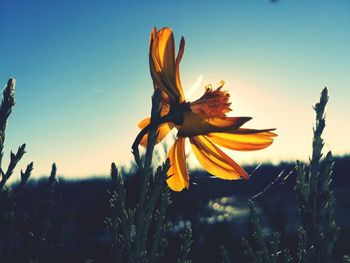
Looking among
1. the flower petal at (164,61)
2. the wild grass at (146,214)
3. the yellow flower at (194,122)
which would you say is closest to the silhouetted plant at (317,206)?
the wild grass at (146,214)

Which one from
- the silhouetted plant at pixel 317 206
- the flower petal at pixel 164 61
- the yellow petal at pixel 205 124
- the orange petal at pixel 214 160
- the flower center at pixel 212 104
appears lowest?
the silhouetted plant at pixel 317 206

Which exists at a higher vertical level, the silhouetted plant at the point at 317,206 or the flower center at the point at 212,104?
the flower center at the point at 212,104

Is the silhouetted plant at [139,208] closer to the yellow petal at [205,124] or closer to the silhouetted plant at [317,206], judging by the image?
the yellow petal at [205,124]

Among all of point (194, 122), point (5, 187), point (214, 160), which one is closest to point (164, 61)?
point (194, 122)

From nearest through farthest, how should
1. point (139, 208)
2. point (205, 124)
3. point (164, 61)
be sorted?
point (139, 208) < point (205, 124) < point (164, 61)

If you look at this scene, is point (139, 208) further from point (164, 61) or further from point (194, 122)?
point (164, 61)

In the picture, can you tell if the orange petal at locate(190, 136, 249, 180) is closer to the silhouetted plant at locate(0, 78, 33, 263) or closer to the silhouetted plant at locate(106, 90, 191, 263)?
the silhouetted plant at locate(106, 90, 191, 263)

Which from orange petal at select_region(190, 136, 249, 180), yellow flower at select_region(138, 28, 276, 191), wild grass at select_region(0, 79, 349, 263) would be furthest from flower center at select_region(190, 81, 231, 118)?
wild grass at select_region(0, 79, 349, 263)

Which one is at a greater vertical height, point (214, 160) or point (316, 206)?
point (214, 160)
